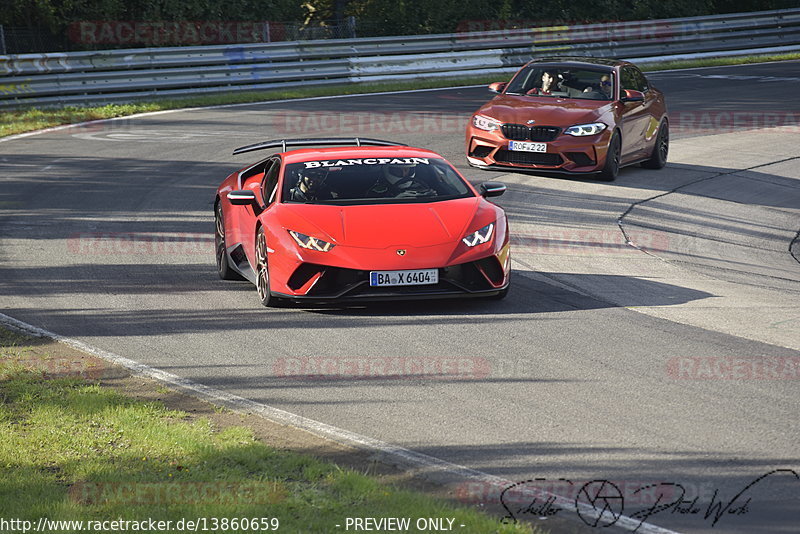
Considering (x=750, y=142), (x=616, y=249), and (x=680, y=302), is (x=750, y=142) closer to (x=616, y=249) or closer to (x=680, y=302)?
(x=616, y=249)

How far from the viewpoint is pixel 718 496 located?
543 cm

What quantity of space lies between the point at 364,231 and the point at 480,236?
988 mm

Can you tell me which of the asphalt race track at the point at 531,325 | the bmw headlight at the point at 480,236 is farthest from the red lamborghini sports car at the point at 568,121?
the bmw headlight at the point at 480,236

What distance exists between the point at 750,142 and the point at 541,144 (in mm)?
6940

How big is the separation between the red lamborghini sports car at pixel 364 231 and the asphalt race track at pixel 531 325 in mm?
277

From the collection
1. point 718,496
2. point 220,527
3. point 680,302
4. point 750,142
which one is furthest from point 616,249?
point 750,142

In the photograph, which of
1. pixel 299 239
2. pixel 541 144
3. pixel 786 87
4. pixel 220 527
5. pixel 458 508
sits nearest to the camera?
pixel 220 527

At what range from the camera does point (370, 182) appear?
33.1 feet

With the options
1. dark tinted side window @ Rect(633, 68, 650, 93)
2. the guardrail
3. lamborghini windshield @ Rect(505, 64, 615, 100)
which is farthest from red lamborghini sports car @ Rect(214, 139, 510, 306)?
the guardrail

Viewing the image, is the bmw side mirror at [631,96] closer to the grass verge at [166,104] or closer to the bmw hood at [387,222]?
the bmw hood at [387,222]

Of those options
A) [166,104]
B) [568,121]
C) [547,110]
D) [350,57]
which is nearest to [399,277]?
[568,121]

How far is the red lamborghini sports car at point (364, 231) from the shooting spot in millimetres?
9039

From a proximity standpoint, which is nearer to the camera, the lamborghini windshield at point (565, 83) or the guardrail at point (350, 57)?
the lamborghini windshield at point (565, 83)

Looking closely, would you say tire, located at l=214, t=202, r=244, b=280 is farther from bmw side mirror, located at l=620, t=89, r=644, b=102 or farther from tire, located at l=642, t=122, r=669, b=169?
tire, located at l=642, t=122, r=669, b=169
